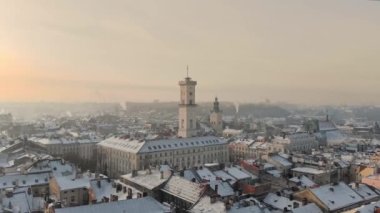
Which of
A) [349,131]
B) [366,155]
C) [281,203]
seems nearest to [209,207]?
[281,203]

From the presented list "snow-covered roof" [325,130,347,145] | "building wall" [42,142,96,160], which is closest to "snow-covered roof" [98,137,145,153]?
"building wall" [42,142,96,160]

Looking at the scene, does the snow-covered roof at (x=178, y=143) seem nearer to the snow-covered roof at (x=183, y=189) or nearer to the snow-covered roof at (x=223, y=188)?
the snow-covered roof at (x=183, y=189)

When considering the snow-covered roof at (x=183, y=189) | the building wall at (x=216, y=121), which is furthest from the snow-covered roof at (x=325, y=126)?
the snow-covered roof at (x=183, y=189)

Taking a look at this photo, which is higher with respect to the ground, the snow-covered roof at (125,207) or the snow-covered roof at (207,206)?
the snow-covered roof at (125,207)

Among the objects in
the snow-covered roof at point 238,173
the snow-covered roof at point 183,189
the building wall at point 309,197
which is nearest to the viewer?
the building wall at point 309,197

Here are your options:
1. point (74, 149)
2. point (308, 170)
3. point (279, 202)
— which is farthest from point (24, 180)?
point (74, 149)
